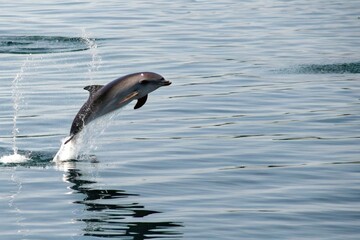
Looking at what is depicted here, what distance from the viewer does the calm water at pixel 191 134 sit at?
603 inches

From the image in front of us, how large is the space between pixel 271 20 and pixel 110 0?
33.6 feet

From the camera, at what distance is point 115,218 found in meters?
15.3

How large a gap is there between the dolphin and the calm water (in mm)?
830

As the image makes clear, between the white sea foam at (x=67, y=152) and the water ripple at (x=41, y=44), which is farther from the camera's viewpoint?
the water ripple at (x=41, y=44)

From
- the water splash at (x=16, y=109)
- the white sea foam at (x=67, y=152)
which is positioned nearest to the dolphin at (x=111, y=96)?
the white sea foam at (x=67, y=152)

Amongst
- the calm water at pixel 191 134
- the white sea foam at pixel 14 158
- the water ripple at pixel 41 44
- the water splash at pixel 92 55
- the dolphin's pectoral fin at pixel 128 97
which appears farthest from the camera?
the water ripple at pixel 41 44

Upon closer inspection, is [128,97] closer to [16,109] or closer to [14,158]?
[14,158]

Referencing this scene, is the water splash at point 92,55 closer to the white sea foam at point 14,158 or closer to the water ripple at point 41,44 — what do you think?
the water ripple at point 41,44

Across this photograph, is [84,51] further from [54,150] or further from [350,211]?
[350,211]

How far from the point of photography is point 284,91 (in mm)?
25219

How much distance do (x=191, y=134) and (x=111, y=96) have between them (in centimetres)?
353

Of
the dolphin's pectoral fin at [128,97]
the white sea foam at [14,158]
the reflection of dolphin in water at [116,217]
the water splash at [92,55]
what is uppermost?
the dolphin's pectoral fin at [128,97]

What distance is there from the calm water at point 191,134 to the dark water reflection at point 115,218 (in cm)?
2

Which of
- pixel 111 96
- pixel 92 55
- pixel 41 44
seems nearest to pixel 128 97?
pixel 111 96
